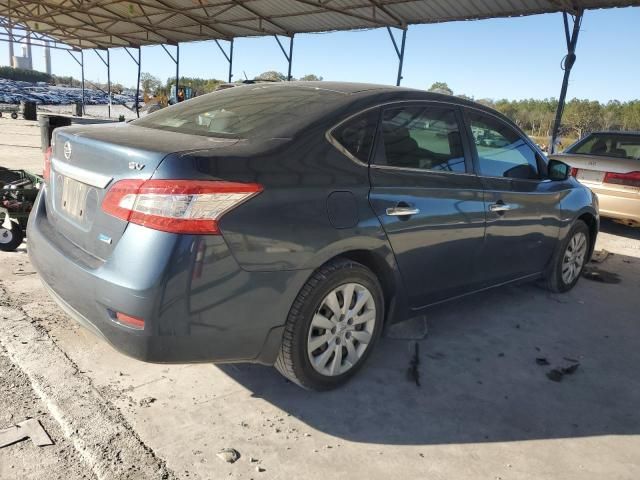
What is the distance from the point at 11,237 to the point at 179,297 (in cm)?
318

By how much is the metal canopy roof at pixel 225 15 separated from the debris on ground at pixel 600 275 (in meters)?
7.83

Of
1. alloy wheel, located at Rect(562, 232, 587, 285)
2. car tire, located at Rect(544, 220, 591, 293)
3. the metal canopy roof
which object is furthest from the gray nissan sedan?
the metal canopy roof

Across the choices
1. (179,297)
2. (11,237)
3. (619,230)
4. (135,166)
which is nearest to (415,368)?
(179,297)

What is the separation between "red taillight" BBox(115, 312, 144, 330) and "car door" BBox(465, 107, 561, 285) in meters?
2.36

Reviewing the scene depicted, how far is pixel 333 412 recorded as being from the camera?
2688mm

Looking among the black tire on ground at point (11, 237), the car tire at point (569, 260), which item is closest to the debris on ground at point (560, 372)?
the car tire at point (569, 260)

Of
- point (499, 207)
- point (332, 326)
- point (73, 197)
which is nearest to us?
point (73, 197)

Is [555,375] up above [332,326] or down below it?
below

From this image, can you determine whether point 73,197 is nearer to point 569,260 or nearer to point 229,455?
point 229,455

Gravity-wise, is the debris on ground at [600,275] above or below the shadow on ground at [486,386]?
above

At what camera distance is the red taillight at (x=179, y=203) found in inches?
83.5

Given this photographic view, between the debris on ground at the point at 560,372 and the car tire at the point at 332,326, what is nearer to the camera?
the car tire at the point at 332,326

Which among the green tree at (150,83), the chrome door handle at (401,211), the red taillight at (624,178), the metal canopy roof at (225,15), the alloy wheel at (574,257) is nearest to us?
the chrome door handle at (401,211)

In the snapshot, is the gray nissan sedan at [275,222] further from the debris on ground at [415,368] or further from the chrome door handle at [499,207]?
the debris on ground at [415,368]
